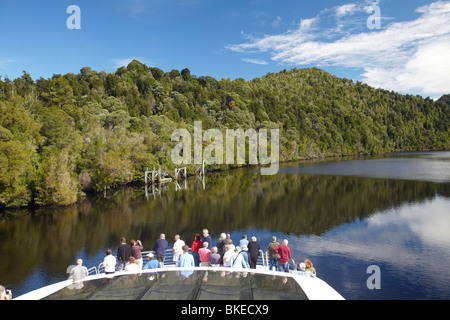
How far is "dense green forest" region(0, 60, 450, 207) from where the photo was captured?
3910 cm

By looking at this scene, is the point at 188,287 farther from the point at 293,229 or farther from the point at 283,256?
the point at 293,229

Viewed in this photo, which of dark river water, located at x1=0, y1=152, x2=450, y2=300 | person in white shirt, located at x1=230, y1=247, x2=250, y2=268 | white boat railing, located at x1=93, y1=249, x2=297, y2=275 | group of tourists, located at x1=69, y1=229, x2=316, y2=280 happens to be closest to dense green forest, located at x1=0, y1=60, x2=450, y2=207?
dark river water, located at x1=0, y1=152, x2=450, y2=300

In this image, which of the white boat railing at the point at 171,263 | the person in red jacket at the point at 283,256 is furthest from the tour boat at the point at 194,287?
the white boat railing at the point at 171,263

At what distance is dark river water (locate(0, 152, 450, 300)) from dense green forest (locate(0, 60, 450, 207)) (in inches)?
186

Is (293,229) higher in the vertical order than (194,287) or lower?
lower

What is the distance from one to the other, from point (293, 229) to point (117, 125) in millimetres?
68284

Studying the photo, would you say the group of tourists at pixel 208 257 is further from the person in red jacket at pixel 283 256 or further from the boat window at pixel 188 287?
the boat window at pixel 188 287

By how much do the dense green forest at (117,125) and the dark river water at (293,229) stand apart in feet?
15.5

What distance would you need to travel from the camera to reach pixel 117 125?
275 ft

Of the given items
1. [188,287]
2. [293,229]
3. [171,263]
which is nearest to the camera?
[188,287]

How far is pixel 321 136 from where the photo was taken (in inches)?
6678

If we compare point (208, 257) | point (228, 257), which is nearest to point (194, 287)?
point (228, 257)
